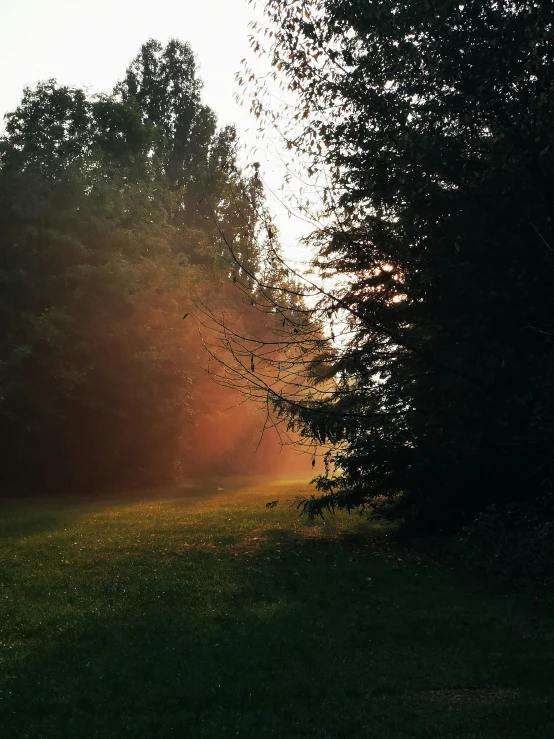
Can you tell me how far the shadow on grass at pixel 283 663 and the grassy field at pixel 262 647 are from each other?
0.02 metres

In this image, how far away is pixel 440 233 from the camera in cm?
1422

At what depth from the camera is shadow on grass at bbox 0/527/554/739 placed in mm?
7215

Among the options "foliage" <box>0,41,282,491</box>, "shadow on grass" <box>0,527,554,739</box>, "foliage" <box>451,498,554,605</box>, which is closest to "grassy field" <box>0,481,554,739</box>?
"shadow on grass" <box>0,527,554,739</box>

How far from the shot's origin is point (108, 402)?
34469 mm

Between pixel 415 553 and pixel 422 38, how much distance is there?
9272 millimetres

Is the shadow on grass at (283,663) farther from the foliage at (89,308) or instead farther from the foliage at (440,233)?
the foliage at (89,308)

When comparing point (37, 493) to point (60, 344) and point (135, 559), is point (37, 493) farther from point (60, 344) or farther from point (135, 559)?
point (135, 559)

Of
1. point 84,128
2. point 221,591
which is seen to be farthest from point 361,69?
point 84,128

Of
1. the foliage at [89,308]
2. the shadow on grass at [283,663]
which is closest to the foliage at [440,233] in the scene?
the shadow on grass at [283,663]

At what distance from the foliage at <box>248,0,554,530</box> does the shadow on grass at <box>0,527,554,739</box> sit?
8.64 feet

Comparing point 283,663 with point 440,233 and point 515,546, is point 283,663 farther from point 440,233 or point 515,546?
point 440,233

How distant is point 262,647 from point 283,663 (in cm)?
63

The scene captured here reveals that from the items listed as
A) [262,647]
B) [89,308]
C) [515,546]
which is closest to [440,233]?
[515,546]

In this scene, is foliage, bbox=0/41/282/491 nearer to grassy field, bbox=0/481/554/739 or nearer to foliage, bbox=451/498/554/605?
grassy field, bbox=0/481/554/739
